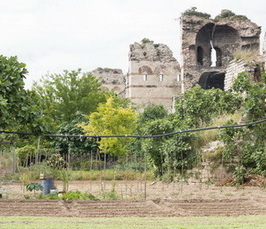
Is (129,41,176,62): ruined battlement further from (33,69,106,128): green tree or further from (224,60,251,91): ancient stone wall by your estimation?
(224,60,251,91): ancient stone wall

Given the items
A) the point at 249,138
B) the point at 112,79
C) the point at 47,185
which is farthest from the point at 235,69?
the point at 112,79

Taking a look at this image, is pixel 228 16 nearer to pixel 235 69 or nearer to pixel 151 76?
pixel 151 76

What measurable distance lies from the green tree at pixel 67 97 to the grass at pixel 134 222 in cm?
2384

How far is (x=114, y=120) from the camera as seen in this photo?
28672 millimetres

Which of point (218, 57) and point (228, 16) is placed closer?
point (228, 16)

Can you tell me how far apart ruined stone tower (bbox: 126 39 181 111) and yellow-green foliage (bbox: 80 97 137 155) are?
37.2ft

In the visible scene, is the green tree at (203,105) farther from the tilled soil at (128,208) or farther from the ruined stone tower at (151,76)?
the ruined stone tower at (151,76)

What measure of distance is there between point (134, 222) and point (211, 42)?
30278mm

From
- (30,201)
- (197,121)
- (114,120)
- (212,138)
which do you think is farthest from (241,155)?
(114,120)

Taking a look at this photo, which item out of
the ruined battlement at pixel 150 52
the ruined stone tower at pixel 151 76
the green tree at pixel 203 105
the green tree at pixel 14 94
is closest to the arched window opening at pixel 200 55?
the ruined stone tower at pixel 151 76

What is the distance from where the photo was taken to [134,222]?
8.99m

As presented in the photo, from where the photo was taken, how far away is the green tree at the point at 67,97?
33.7m

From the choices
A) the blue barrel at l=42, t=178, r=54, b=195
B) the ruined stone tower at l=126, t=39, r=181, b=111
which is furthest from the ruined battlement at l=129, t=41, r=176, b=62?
the blue barrel at l=42, t=178, r=54, b=195

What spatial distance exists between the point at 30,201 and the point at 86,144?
16.5 metres
